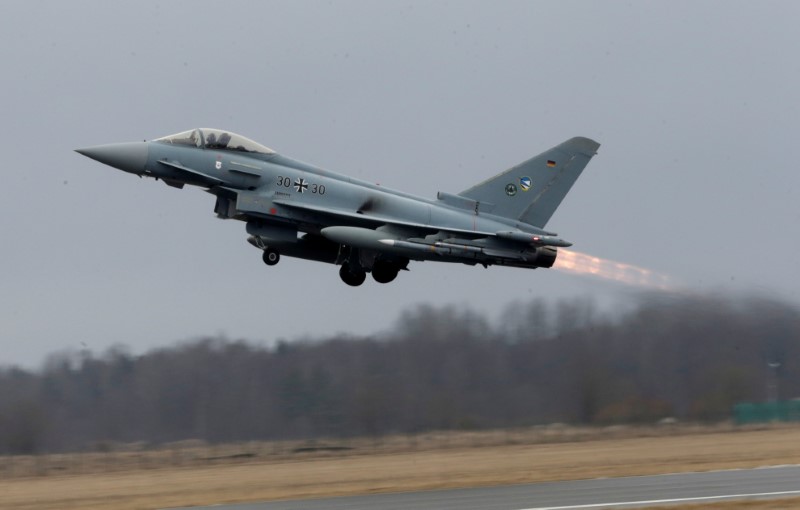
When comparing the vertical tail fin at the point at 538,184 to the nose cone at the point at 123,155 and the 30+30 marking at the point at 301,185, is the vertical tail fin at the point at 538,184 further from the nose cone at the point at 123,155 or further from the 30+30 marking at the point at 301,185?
the nose cone at the point at 123,155

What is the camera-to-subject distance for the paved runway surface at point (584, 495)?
20406 mm

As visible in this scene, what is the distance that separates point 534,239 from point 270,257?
17.6ft

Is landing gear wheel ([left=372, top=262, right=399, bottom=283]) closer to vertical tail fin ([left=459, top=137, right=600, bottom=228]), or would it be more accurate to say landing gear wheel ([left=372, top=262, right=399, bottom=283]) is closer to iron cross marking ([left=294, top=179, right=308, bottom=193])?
vertical tail fin ([left=459, top=137, right=600, bottom=228])

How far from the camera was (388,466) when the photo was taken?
28094mm

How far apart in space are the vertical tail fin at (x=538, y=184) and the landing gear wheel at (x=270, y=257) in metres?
4.14

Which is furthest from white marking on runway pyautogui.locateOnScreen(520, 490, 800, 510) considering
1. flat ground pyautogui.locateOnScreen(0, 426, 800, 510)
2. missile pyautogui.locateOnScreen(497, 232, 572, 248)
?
missile pyautogui.locateOnScreen(497, 232, 572, 248)

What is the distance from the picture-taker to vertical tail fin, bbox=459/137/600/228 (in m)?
25.3

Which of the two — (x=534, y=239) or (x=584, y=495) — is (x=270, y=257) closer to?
(x=534, y=239)

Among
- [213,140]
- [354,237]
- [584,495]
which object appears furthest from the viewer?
[213,140]

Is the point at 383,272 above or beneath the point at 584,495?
above

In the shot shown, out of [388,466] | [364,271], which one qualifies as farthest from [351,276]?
[388,466]

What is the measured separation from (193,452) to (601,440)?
1113 cm

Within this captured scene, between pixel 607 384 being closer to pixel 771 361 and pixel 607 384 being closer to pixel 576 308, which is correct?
pixel 576 308

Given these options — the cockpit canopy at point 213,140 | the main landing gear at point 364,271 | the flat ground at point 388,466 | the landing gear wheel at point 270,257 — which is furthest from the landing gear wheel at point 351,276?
the flat ground at point 388,466
